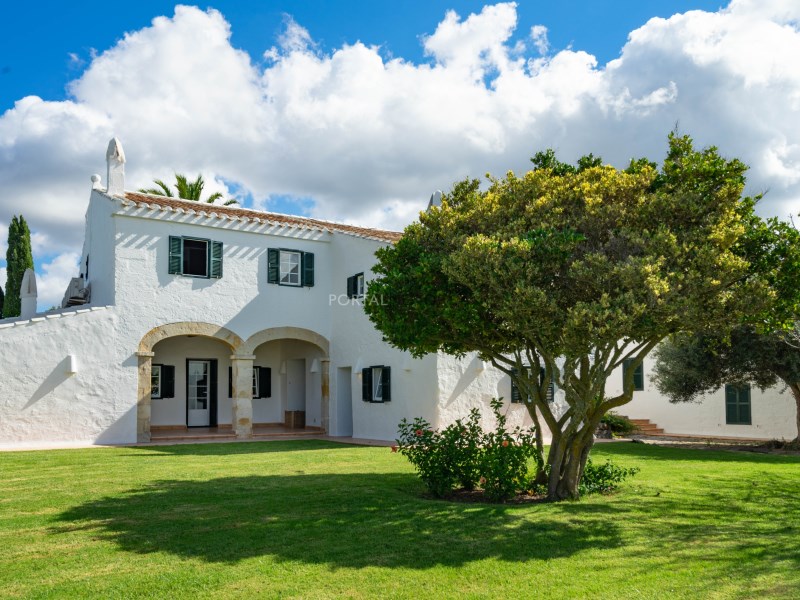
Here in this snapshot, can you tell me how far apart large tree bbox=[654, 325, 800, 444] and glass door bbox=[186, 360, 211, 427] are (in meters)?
13.6

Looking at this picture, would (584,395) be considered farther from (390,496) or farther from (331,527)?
(331,527)

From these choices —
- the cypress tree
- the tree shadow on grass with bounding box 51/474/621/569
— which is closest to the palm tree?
the cypress tree

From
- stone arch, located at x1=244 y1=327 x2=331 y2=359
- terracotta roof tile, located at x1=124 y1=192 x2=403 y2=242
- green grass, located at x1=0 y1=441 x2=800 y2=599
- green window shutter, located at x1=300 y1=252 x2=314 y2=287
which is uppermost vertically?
terracotta roof tile, located at x1=124 y1=192 x2=403 y2=242

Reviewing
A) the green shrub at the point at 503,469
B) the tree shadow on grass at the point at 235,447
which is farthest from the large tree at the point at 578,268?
the tree shadow on grass at the point at 235,447

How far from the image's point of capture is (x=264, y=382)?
23234 millimetres

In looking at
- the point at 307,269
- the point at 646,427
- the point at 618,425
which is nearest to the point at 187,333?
the point at 307,269

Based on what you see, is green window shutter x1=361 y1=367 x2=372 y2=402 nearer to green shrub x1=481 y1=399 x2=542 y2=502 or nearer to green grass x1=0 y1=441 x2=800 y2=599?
green grass x1=0 y1=441 x2=800 y2=599

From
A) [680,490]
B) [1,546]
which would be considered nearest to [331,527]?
[1,546]

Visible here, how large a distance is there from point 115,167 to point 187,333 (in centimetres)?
484

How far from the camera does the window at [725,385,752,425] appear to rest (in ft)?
74.5

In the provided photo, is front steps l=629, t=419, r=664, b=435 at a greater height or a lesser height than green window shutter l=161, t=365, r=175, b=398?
lesser

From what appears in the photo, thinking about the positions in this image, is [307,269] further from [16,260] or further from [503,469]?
[16,260]

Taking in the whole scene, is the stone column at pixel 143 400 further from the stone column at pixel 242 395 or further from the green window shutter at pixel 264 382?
the green window shutter at pixel 264 382

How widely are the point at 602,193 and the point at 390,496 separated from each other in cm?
464
